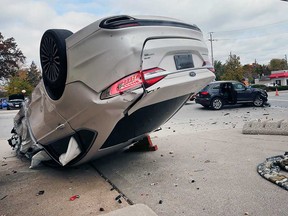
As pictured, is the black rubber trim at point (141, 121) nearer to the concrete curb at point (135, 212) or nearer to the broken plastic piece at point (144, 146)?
the concrete curb at point (135, 212)

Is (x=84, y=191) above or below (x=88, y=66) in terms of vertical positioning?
below

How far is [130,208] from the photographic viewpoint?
2.73 meters

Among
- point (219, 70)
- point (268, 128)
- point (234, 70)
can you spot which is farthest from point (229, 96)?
point (219, 70)

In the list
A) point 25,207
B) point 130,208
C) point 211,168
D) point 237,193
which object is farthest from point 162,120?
point 25,207

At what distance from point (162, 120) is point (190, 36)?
137cm

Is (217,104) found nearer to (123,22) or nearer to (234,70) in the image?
(123,22)

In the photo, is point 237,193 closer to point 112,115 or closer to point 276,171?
point 276,171

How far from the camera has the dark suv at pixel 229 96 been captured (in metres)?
15.0

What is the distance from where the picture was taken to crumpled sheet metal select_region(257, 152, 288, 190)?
3401 mm

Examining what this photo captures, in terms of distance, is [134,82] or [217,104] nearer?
[134,82]

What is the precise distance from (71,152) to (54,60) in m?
1.20

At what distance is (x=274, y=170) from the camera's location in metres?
3.88

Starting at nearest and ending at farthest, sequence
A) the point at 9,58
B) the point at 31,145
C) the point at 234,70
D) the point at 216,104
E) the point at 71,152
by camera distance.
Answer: the point at 71,152 → the point at 31,145 → the point at 216,104 → the point at 9,58 → the point at 234,70

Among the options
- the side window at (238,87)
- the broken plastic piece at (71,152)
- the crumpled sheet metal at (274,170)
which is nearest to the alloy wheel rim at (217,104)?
the side window at (238,87)
